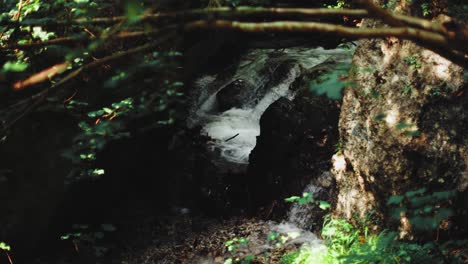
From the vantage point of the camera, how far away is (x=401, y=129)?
13.5 ft

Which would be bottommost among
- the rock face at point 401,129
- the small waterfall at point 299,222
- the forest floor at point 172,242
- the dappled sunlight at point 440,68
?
the forest floor at point 172,242

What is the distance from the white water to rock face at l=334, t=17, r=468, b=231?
268 centimetres

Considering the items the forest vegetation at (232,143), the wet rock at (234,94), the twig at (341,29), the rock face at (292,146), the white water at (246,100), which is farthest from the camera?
the wet rock at (234,94)

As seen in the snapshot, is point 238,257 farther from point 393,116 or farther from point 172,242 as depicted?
point 393,116

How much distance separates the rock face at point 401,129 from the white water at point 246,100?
2.68 metres

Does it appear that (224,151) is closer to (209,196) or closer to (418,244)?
(209,196)

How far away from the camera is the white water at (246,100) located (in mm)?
7435

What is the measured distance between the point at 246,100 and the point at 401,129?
15.0ft

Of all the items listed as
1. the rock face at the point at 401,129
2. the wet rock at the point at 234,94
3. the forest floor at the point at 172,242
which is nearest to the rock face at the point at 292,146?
the forest floor at the point at 172,242

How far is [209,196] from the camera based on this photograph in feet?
22.4

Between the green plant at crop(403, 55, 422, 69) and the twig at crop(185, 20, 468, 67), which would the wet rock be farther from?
the twig at crop(185, 20, 468, 67)

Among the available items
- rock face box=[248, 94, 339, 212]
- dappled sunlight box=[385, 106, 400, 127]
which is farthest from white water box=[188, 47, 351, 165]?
dappled sunlight box=[385, 106, 400, 127]

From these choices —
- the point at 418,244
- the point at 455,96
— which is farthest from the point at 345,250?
the point at 455,96

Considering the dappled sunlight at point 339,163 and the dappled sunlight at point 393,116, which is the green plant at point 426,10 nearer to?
the dappled sunlight at point 393,116
